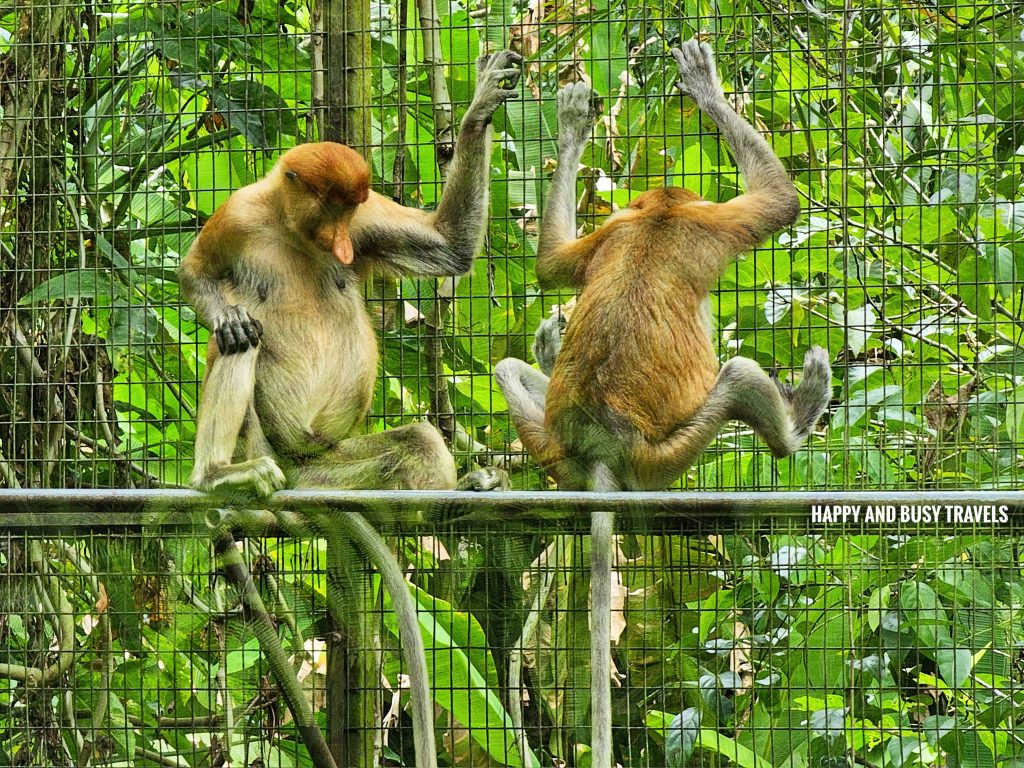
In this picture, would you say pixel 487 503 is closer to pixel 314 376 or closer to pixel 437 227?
pixel 314 376

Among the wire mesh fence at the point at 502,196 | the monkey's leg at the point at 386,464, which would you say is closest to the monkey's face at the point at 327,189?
the wire mesh fence at the point at 502,196

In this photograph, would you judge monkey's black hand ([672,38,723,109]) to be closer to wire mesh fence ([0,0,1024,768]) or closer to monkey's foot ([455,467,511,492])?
wire mesh fence ([0,0,1024,768])

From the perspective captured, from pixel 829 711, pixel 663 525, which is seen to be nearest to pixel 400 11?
pixel 663 525

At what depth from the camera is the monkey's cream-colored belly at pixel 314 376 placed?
537 cm

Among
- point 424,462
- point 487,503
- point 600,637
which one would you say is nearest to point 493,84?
point 424,462

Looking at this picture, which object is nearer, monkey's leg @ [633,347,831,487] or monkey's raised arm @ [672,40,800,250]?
monkey's leg @ [633,347,831,487]

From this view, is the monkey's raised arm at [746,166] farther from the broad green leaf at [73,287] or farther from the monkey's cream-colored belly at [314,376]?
the broad green leaf at [73,287]

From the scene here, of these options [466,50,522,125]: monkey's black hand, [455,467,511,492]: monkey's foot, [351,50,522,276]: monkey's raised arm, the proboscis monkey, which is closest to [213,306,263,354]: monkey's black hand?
the proboscis monkey

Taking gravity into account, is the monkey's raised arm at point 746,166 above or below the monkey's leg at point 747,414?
above

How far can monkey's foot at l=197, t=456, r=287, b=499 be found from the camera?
4.72m

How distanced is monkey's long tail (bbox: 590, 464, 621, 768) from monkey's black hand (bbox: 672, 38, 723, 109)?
1.88 meters

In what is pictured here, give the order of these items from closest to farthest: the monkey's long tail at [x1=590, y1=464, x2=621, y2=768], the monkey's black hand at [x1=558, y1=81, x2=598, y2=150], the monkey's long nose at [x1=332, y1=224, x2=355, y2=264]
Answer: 1. the monkey's long tail at [x1=590, y1=464, x2=621, y2=768]
2. the monkey's long nose at [x1=332, y1=224, x2=355, y2=264]
3. the monkey's black hand at [x1=558, y1=81, x2=598, y2=150]

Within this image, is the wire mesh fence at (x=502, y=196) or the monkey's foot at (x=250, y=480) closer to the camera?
the monkey's foot at (x=250, y=480)

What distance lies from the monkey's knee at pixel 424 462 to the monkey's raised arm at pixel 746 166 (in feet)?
4.99
